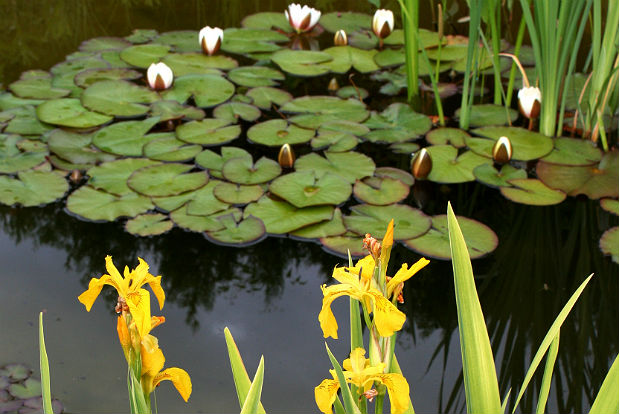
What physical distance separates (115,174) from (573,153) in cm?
137

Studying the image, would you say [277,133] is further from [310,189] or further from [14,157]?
[14,157]

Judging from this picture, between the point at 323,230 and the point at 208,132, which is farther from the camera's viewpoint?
the point at 208,132

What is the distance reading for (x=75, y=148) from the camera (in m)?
2.21

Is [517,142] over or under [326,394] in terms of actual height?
under

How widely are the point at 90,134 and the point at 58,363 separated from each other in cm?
103

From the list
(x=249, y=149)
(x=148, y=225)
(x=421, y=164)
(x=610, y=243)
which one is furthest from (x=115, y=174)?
(x=610, y=243)

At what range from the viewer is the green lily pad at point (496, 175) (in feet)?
6.80

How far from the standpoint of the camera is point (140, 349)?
675 mm

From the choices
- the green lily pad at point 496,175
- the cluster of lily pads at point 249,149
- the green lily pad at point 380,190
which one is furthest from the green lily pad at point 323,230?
the green lily pad at point 496,175

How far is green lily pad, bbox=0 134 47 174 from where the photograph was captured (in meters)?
2.10

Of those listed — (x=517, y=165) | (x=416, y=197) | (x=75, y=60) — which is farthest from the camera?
(x=75, y=60)

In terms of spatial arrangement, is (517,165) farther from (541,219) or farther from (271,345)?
(271,345)

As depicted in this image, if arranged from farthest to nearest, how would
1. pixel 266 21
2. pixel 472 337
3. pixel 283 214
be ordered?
1. pixel 266 21
2. pixel 283 214
3. pixel 472 337

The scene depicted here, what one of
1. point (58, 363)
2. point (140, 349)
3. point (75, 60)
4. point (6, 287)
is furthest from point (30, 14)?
point (140, 349)
